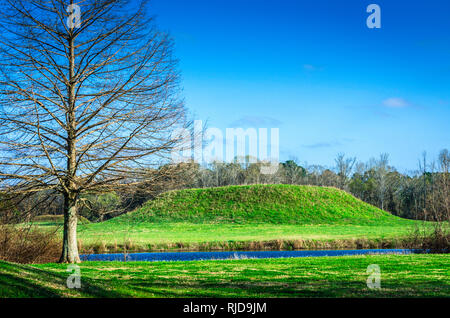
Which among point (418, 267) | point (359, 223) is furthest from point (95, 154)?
point (359, 223)

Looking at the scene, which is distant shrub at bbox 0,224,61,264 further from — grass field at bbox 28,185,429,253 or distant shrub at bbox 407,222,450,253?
grass field at bbox 28,185,429,253

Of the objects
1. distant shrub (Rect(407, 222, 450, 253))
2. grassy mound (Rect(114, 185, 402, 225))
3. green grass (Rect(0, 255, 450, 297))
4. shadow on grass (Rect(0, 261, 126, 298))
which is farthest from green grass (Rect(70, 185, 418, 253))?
shadow on grass (Rect(0, 261, 126, 298))

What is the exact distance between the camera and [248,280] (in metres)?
13.6

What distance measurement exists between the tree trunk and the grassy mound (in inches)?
1518

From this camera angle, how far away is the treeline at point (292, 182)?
17906 millimetres

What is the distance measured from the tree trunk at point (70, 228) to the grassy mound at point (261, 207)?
38.6m

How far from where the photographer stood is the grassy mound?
61.1 meters

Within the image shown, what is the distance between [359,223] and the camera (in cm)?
5947

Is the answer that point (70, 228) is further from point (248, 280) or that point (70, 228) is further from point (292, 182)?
point (292, 182)

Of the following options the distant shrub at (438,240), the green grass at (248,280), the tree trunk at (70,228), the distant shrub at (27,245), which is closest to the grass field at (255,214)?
the distant shrub at (438,240)

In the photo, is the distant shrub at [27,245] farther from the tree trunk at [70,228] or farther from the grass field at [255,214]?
the grass field at [255,214]
